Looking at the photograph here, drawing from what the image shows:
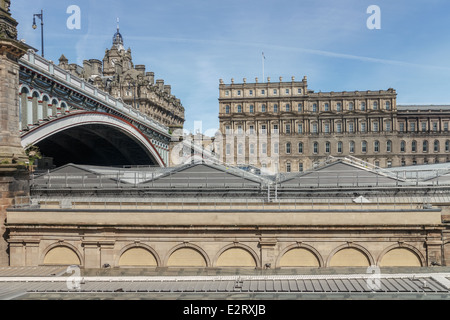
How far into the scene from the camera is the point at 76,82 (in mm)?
33219

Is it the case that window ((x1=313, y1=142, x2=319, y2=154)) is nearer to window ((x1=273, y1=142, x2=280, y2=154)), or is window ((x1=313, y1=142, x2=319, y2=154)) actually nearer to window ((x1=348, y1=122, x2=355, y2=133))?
window ((x1=348, y1=122, x2=355, y2=133))

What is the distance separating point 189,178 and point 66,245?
420 inches

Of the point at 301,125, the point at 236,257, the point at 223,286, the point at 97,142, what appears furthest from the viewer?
the point at 301,125

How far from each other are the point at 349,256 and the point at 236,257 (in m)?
5.63

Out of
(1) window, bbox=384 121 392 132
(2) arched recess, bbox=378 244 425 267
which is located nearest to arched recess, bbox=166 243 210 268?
(2) arched recess, bbox=378 244 425 267

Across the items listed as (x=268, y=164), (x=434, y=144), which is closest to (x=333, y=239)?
(x=268, y=164)

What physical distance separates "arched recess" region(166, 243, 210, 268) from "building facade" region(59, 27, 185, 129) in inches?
2016

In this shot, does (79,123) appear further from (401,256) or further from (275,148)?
(275,148)

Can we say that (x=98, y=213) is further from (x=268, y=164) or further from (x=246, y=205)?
(x=268, y=164)

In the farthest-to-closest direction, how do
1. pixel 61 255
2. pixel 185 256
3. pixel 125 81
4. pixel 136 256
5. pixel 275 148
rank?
pixel 275 148 → pixel 125 81 → pixel 61 255 → pixel 136 256 → pixel 185 256

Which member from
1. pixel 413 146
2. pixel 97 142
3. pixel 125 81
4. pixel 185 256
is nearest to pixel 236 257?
pixel 185 256

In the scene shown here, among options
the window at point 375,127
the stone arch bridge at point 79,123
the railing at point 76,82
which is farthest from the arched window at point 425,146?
the railing at point 76,82

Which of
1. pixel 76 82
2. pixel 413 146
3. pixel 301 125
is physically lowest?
pixel 413 146

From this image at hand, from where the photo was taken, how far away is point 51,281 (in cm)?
1214
